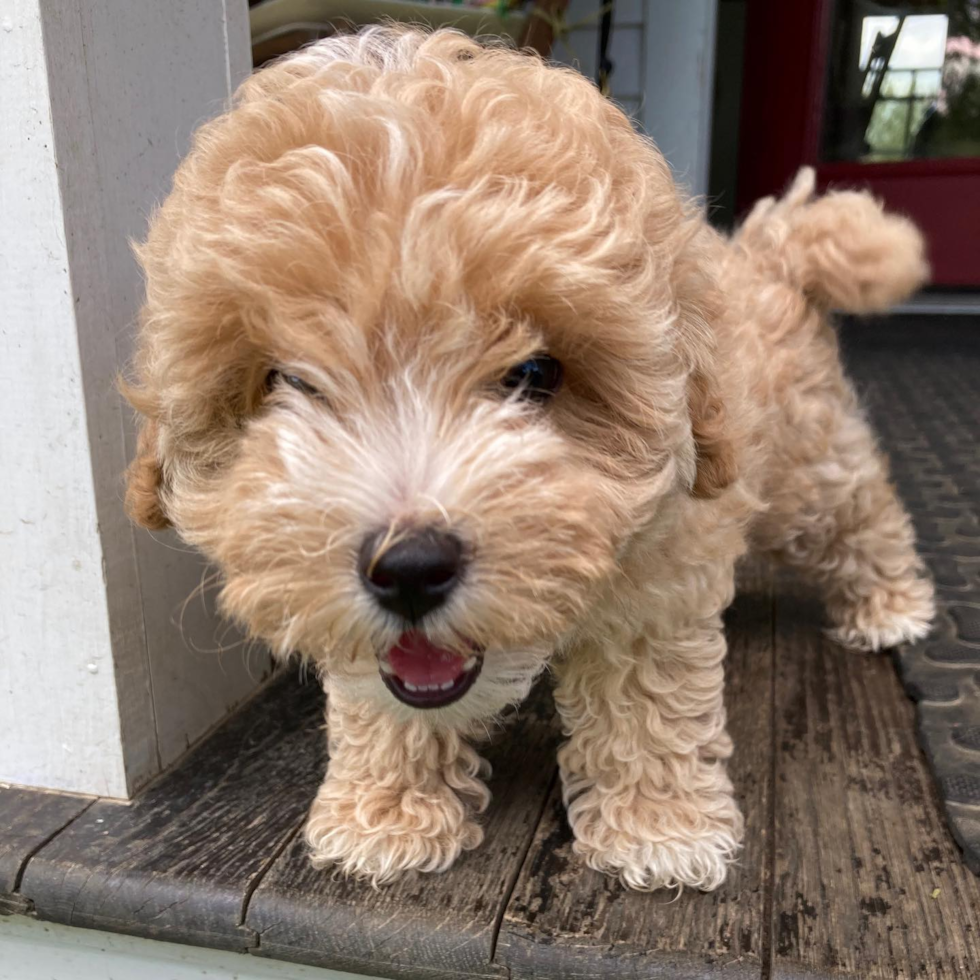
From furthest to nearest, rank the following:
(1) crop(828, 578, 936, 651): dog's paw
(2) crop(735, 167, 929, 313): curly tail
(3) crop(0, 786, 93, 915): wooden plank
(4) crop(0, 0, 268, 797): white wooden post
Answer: (1) crop(828, 578, 936, 651): dog's paw → (2) crop(735, 167, 929, 313): curly tail → (3) crop(0, 786, 93, 915): wooden plank → (4) crop(0, 0, 268, 797): white wooden post

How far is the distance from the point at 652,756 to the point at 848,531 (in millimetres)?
1344

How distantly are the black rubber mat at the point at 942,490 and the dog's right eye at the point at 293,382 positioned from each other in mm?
1559

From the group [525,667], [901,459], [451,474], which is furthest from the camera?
[901,459]

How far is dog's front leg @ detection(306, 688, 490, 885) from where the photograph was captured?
6.07 ft

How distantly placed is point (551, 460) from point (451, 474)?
0.17 meters

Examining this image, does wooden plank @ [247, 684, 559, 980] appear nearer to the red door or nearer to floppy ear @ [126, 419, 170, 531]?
floppy ear @ [126, 419, 170, 531]

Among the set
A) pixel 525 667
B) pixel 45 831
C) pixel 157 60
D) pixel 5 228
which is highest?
pixel 157 60

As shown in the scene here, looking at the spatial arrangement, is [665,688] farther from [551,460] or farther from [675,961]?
[551,460]

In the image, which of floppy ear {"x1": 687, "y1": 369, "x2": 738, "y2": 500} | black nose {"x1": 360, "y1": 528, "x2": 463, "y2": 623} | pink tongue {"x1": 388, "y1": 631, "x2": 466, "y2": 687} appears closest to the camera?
black nose {"x1": 360, "y1": 528, "x2": 463, "y2": 623}

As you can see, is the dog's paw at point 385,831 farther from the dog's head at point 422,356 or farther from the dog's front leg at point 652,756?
the dog's head at point 422,356

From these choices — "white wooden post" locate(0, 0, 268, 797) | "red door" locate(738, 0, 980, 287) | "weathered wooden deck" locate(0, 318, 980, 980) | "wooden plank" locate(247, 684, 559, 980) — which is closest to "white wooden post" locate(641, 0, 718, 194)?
"red door" locate(738, 0, 980, 287)

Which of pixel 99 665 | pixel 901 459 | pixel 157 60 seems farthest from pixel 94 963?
pixel 901 459

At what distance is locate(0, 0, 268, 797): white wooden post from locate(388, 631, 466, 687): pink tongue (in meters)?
0.84

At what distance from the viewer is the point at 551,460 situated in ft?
4.52
